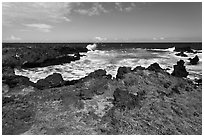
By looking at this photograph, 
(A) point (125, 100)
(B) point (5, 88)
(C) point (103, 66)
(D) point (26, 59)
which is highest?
(B) point (5, 88)

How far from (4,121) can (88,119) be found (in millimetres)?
2932

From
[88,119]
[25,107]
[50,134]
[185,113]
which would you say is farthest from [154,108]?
[25,107]

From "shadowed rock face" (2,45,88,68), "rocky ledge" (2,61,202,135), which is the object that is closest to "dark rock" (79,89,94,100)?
"rocky ledge" (2,61,202,135)

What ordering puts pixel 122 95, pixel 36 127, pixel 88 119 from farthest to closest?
pixel 122 95
pixel 88 119
pixel 36 127

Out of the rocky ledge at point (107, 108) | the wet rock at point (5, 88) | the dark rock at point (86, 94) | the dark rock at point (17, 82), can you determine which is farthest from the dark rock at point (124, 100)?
the wet rock at point (5, 88)

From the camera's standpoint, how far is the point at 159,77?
10969mm

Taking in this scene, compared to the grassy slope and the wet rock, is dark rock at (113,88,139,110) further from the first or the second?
the wet rock

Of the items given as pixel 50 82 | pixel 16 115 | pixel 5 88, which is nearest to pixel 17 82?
pixel 5 88

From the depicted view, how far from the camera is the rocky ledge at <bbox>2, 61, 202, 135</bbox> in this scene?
6625 millimetres

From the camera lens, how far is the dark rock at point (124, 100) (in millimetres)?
7945

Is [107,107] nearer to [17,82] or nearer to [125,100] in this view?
[125,100]

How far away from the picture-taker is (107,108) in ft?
25.9

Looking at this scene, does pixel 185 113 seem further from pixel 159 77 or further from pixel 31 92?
pixel 31 92

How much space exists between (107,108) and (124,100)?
0.82 m
